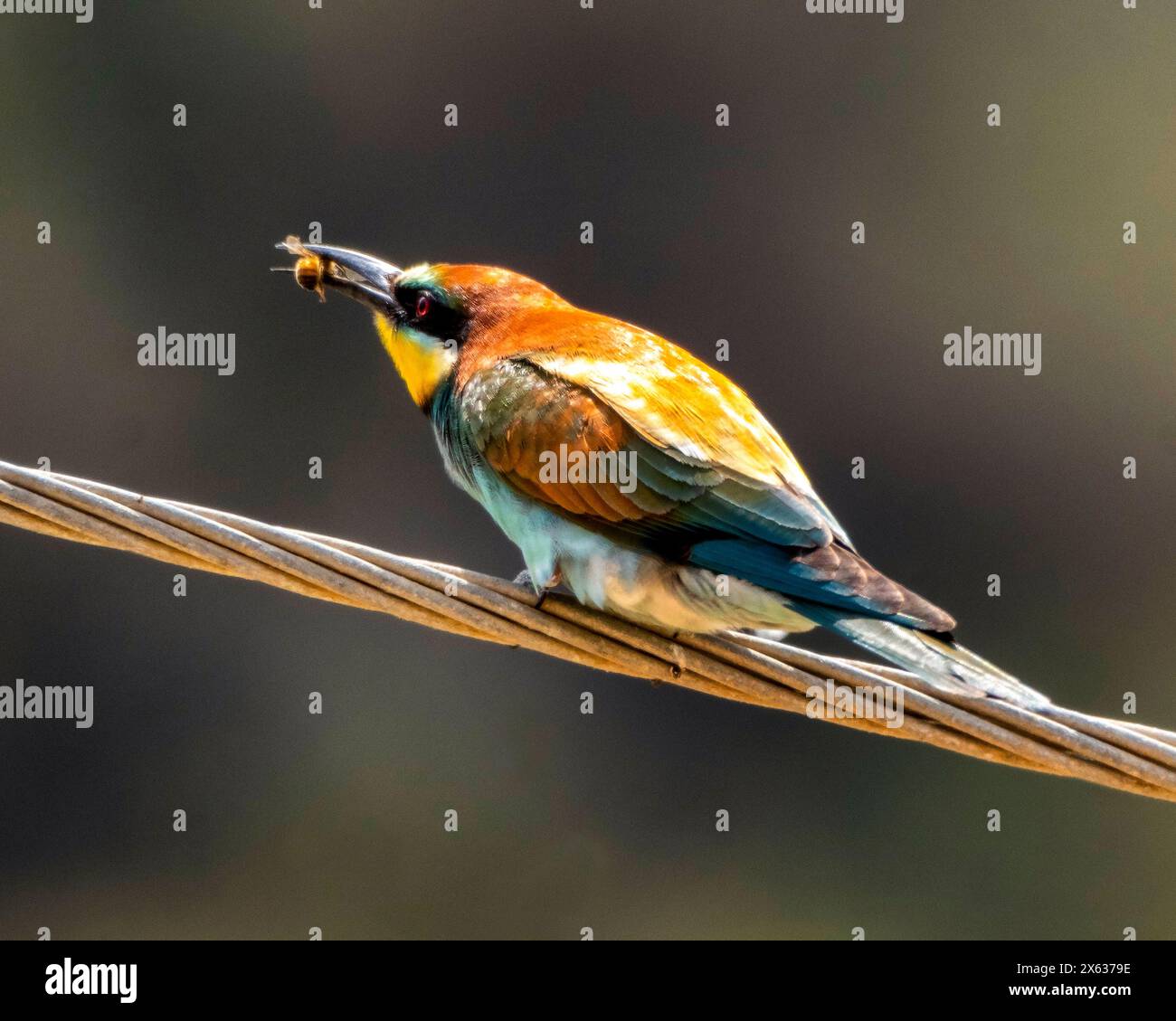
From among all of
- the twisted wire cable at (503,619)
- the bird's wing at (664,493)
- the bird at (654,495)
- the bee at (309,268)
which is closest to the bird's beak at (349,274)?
the bee at (309,268)

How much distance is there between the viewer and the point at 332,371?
687 centimetres

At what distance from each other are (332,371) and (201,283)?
0.70m

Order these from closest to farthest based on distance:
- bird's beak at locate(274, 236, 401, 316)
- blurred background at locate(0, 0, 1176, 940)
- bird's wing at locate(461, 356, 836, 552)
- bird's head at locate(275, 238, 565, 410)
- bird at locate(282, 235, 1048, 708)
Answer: bird at locate(282, 235, 1048, 708) → bird's wing at locate(461, 356, 836, 552) → bird's head at locate(275, 238, 565, 410) → bird's beak at locate(274, 236, 401, 316) → blurred background at locate(0, 0, 1176, 940)

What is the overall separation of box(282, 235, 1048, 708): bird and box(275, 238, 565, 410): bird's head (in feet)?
0.08

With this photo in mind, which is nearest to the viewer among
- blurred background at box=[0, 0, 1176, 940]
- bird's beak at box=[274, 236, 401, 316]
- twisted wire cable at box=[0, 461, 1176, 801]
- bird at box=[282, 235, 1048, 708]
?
twisted wire cable at box=[0, 461, 1176, 801]

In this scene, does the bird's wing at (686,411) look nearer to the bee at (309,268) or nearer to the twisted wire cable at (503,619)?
the twisted wire cable at (503,619)

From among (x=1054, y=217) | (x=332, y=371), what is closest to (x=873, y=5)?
(x=1054, y=217)

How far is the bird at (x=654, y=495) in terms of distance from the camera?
2.36 metres

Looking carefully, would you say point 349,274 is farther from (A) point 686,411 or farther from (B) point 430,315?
(A) point 686,411

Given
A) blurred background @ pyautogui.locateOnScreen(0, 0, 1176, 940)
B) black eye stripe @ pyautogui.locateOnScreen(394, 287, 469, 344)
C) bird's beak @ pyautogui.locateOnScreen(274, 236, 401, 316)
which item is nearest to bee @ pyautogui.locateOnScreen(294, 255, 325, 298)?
bird's beak @ pyautogui.locateOnScreen(274, 236, 401, 316)

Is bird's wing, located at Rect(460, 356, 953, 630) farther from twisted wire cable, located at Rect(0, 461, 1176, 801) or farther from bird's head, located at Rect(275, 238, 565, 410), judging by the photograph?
bird's head, located at Rect(275, 238, 565, 410)

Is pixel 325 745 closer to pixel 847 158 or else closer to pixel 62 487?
pixel 847 158

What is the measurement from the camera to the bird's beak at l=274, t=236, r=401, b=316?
10.8 feet

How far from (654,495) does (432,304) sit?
2.65 feet
